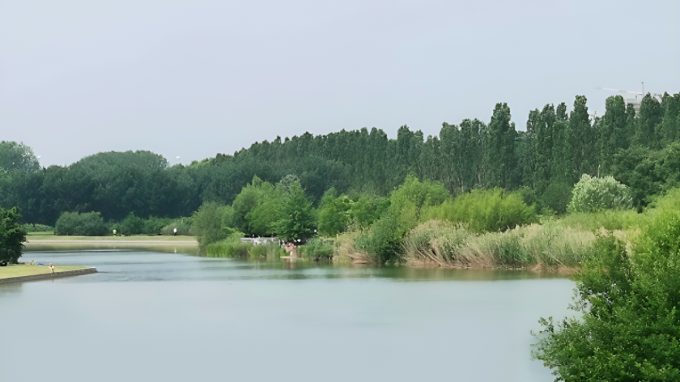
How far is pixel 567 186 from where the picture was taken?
5488 centimetres

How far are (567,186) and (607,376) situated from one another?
4378cm

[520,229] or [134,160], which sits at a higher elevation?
[134,160]

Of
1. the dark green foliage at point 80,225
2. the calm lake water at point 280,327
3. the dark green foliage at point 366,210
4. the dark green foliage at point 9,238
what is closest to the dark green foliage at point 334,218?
the dark green foliage at point 366,210

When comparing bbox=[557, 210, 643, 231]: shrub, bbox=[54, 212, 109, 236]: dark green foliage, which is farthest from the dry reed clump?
bbox=[54, 212, 109, 236]: dark green foliage

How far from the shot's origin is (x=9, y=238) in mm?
37750

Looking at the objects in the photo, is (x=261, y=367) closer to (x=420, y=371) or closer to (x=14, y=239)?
(x=420, y=371)

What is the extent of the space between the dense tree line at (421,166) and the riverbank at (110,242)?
926 centimetres

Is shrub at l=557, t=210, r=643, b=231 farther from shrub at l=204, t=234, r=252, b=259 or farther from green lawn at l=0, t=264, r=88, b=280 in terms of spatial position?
shrub at l=204, t=234, r=252, b=259

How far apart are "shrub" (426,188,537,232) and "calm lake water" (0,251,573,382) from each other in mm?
5392

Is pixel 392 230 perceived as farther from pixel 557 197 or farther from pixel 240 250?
pixel 240 250

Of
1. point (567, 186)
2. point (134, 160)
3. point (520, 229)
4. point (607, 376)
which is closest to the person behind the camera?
point (607, 376)

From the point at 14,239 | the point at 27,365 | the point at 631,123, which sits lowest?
the point at 27,365

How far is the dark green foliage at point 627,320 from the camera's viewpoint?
11742 millimetres

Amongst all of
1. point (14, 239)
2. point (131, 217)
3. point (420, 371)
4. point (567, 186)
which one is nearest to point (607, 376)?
point (420, 371)
